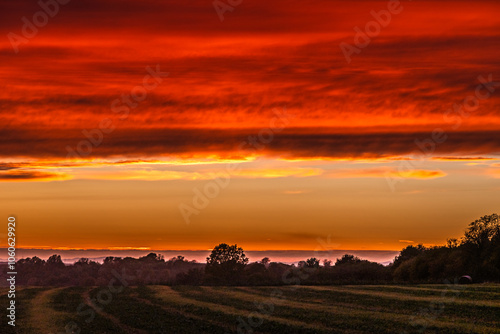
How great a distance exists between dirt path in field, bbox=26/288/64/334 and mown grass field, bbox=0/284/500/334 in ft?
0.21

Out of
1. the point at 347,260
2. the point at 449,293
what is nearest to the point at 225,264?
the point at 347,260

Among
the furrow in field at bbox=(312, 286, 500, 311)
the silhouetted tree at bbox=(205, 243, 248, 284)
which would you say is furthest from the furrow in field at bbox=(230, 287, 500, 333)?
the silhouetted tree at bbox=(205, 243, 248, 284)

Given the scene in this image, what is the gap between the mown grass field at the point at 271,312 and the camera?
1443 inches

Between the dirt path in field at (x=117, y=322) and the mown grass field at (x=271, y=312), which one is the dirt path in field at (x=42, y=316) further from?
the dirt path in field at (x=117, y=322)

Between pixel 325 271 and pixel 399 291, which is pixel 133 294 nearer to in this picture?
pixel 399 291

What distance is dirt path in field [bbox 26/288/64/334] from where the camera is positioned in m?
38.4

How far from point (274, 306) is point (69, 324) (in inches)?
638

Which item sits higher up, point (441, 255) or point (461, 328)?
point (441, 255)

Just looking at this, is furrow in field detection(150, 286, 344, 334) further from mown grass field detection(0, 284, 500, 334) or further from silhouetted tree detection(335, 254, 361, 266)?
silhouetted tree detection(335, 254, 361, 266)

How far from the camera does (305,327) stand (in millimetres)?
36469

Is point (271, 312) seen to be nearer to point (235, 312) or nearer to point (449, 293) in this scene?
point (235, 312)

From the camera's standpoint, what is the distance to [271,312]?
44094 mm

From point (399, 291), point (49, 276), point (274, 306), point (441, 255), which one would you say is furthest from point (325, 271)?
point (49, 276)

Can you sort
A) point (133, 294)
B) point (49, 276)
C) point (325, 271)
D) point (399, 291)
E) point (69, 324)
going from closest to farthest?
1. point (69, 324)
2. point (399, 291)
3. point (133, 294)
4. point (325, 271)
5. point (49, 276)
